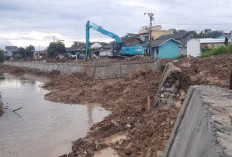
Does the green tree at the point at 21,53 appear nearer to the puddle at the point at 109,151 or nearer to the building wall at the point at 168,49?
the building wall at the point at 168,49

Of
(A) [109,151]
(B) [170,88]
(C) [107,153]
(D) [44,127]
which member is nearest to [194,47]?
(B) [170,88]

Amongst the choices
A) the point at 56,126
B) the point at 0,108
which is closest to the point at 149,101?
the point at 56,126

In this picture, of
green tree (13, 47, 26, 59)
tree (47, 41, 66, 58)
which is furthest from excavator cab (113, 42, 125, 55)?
green tree (13, 47, 26, 59)

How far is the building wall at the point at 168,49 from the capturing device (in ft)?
133

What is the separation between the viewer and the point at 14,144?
28.5 feet

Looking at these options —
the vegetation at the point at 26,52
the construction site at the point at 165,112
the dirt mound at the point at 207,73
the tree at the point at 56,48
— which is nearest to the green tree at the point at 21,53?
the vegetation at the point at 26,52

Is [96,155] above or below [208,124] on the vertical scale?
below

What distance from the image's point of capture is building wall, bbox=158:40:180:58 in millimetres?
40600

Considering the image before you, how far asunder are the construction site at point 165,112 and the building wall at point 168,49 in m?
21.3

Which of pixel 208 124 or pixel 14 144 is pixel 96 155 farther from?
pixel 208 124

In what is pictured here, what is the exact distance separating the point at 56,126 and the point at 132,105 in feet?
12.1

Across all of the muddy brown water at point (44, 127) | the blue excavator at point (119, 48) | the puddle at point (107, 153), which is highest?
the blue excavator at point (119, 48)

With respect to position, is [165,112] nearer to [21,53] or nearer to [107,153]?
[107,153]

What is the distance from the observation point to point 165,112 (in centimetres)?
752
